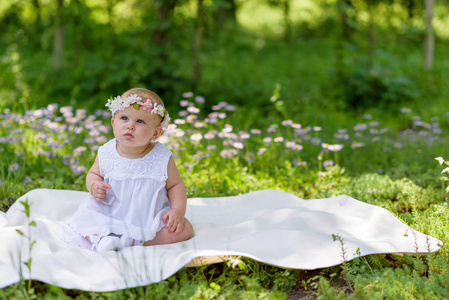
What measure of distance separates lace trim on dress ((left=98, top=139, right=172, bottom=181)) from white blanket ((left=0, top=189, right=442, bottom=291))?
0.37 m

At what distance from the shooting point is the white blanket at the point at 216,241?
2.35 m

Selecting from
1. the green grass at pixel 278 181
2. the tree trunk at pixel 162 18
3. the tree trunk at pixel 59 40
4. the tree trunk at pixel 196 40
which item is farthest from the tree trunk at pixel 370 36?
the tree trunk at pixel 59 40

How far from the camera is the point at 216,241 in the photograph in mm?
2805

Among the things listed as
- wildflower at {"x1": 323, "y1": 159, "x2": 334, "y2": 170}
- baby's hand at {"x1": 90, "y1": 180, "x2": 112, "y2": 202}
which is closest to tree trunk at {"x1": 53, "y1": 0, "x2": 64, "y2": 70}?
wildflower at {"x1": 323, "y1": 159, "x2": 334, "y2": 170}

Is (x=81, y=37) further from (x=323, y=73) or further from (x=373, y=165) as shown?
(x=373, y=165)

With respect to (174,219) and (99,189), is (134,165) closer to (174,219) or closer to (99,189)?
(99,189)

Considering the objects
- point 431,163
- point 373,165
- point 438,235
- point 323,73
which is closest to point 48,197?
point 438,235

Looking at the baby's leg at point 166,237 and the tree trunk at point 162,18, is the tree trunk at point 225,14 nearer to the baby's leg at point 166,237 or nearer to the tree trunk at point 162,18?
the tree trunk at point 162,18

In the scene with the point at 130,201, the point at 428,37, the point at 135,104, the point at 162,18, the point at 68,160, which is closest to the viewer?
the point at 135,104

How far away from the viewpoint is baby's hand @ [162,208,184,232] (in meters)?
2.69

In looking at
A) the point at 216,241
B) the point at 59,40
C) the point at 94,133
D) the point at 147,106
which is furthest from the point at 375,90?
the point at 147,106

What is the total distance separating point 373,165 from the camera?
4371 mm

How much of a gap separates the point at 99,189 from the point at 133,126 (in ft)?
1.19

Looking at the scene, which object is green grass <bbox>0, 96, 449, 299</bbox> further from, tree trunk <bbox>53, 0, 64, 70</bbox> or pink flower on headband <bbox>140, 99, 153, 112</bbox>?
tree trunk <bbox>53, 0, 64, 70</bbox>
